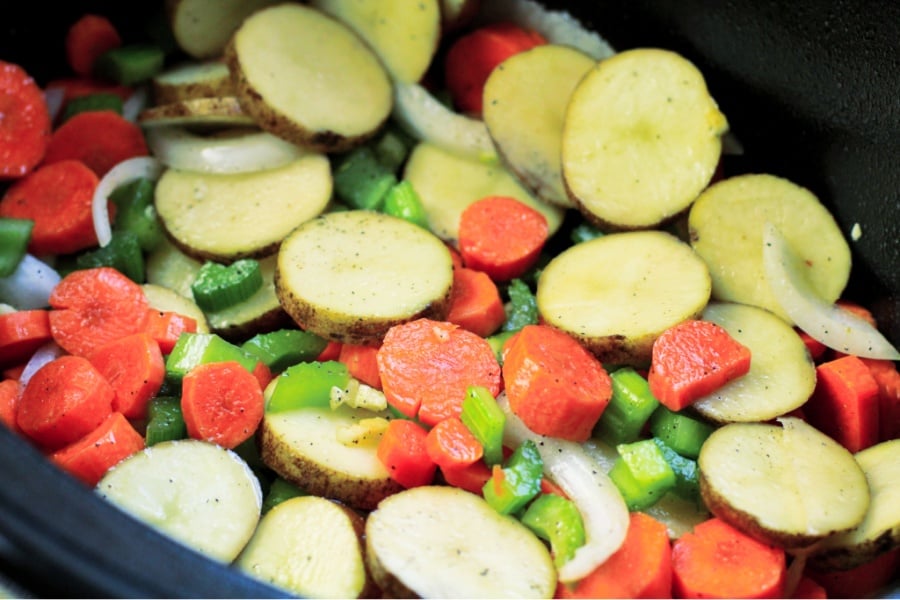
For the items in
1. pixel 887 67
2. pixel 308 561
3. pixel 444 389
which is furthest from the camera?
pixel 887 67

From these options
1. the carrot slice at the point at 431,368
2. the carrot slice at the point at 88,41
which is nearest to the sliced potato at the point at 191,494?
the carrot slice at the point at 431,368

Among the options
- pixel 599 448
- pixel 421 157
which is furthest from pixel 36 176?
pixel 599 448

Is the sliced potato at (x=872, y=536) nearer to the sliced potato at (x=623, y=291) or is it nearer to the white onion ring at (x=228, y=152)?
the sliced potato at (x=623, y=291)

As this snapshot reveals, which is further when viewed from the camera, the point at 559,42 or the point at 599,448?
the point at 559,42

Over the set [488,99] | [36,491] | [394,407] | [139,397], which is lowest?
[139,397]

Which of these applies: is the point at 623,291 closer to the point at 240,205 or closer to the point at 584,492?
the point at 584,492

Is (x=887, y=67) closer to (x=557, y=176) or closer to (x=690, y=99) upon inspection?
(x=690, y=99)

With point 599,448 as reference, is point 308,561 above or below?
below
